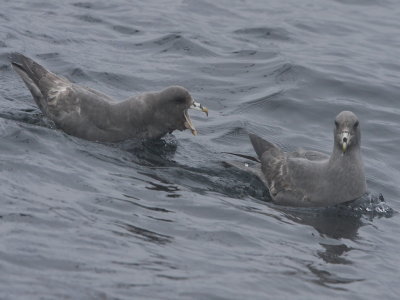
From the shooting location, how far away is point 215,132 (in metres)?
12.1

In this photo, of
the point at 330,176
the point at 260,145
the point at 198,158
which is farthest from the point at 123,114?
the point at 330,176

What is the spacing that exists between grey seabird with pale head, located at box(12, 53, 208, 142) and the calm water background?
0.55 ft

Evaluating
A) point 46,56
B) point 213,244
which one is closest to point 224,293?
point 213,244

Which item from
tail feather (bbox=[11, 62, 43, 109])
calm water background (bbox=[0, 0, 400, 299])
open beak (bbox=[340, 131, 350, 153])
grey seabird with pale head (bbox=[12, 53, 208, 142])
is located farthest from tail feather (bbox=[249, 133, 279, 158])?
tail feather (bbox=[11, 62, 43, 109])

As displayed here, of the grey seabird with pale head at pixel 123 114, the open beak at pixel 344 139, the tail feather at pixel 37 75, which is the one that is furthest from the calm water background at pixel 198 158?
the open beak at pixel 344 139

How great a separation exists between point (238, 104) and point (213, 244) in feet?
18.3

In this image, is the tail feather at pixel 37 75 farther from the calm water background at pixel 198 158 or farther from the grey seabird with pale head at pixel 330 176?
the grey seabird with pale head at pixel 330 176

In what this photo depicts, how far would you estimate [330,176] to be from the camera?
31.9 ft

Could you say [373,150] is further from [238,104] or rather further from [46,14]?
[46,14]

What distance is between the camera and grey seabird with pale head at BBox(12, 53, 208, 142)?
420 inches

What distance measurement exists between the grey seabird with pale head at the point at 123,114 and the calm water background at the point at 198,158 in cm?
17

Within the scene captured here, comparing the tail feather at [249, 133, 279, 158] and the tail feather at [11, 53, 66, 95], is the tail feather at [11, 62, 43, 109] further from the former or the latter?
the tail feather at [249, 133, 279, 158]

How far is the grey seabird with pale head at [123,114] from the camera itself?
10.7m

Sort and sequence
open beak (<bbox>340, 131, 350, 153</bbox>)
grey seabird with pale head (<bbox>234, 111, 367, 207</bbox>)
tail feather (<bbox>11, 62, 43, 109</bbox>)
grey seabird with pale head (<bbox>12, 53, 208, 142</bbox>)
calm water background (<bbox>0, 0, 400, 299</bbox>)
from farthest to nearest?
1. tail feather (<bbox>11, 62, 43, 109</bbox>)
2. grey seabird with pale head (<bbox>12, 53, 208, 142</bbox>)
3. grey seabird with pale head (<bbox>234, 111, 367, 207</bbox>)
4. open beak (<bbox>340, 131, 350, 153</bbox>)
5. calm water background (<bbox>0, 0, 400, 299</bbox>)
